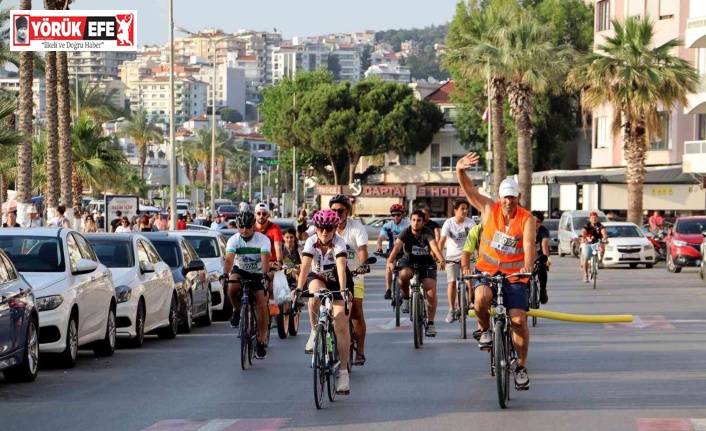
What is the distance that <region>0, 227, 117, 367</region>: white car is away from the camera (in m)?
14.3

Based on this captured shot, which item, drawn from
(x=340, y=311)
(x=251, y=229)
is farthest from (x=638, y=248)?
(x=340, y=311)

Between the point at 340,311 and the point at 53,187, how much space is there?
88.0ft

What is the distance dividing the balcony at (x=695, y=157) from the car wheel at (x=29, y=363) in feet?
137

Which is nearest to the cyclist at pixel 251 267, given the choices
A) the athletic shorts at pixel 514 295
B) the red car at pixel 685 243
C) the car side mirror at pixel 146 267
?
the car side mirror at pixel 146 267

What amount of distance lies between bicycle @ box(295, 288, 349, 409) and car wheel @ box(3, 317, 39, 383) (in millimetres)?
2735

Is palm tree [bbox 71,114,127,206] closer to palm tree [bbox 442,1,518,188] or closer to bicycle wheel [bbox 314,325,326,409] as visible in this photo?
palm tree [bbox 442,1,518,188]

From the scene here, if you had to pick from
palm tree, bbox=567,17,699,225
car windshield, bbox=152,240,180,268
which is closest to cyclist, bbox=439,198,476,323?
car windshield, bbox=152,240,180,268

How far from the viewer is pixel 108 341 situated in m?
16.3

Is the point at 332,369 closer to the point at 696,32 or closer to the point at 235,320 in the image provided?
the point at 235,320

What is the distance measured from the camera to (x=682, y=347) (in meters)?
17.0

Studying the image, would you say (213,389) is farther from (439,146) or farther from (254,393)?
(439,146)

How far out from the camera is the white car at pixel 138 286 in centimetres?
1736

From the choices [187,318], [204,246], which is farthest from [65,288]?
[204,246]

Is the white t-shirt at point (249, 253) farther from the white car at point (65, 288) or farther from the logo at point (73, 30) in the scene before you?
the logo at point (73, 30)
